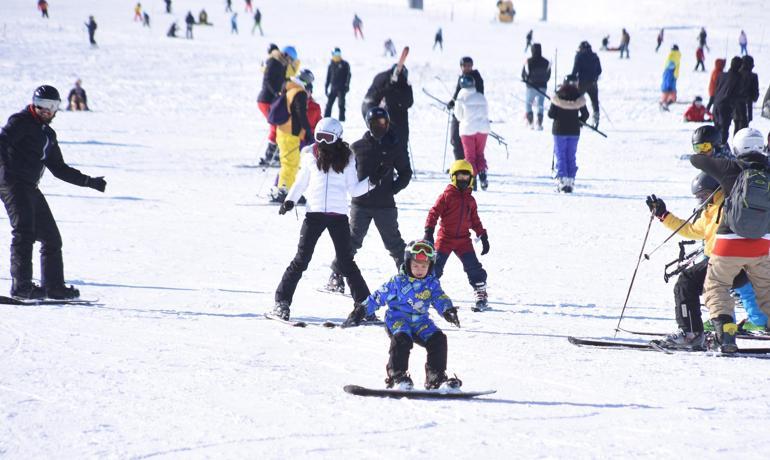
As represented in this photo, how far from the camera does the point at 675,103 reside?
28000 millimetres

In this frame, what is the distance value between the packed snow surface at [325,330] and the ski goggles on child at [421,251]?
2.44ft

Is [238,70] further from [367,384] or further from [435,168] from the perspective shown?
[367,384]

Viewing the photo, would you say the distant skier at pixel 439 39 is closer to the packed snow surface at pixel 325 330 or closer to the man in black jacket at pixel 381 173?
the packed snow surface at pixel 325 330

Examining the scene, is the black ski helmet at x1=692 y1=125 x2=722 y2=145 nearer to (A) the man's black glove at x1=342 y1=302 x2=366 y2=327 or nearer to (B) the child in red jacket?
(B) the child in red jacket

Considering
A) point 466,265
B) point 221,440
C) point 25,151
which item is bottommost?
point 221,440

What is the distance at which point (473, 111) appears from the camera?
1352cm

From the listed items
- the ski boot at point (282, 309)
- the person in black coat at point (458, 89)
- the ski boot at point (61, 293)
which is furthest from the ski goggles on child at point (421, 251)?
the person in black coat at point (458, 89)

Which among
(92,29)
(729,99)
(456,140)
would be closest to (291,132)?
(456,140)

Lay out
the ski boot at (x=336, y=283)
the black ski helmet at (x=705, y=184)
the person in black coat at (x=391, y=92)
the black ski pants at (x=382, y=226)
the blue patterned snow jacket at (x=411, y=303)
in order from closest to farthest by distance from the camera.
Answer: the blue patterned snow jacket at (x=411, y=303) → the black ski helmet at (x=705, y=184) → the black ski pants at (x=382, y=226) → the ski boot at (x=336, y=283) → the person in black coat at (x=391, y=92)

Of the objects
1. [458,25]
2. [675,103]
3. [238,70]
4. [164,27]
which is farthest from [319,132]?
[458,25]

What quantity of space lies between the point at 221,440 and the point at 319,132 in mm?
3282

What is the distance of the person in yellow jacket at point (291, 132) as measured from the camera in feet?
40.6

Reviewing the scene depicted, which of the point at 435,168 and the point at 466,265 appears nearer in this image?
the point at 466,265

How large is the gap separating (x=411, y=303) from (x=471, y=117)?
800 centimetres
